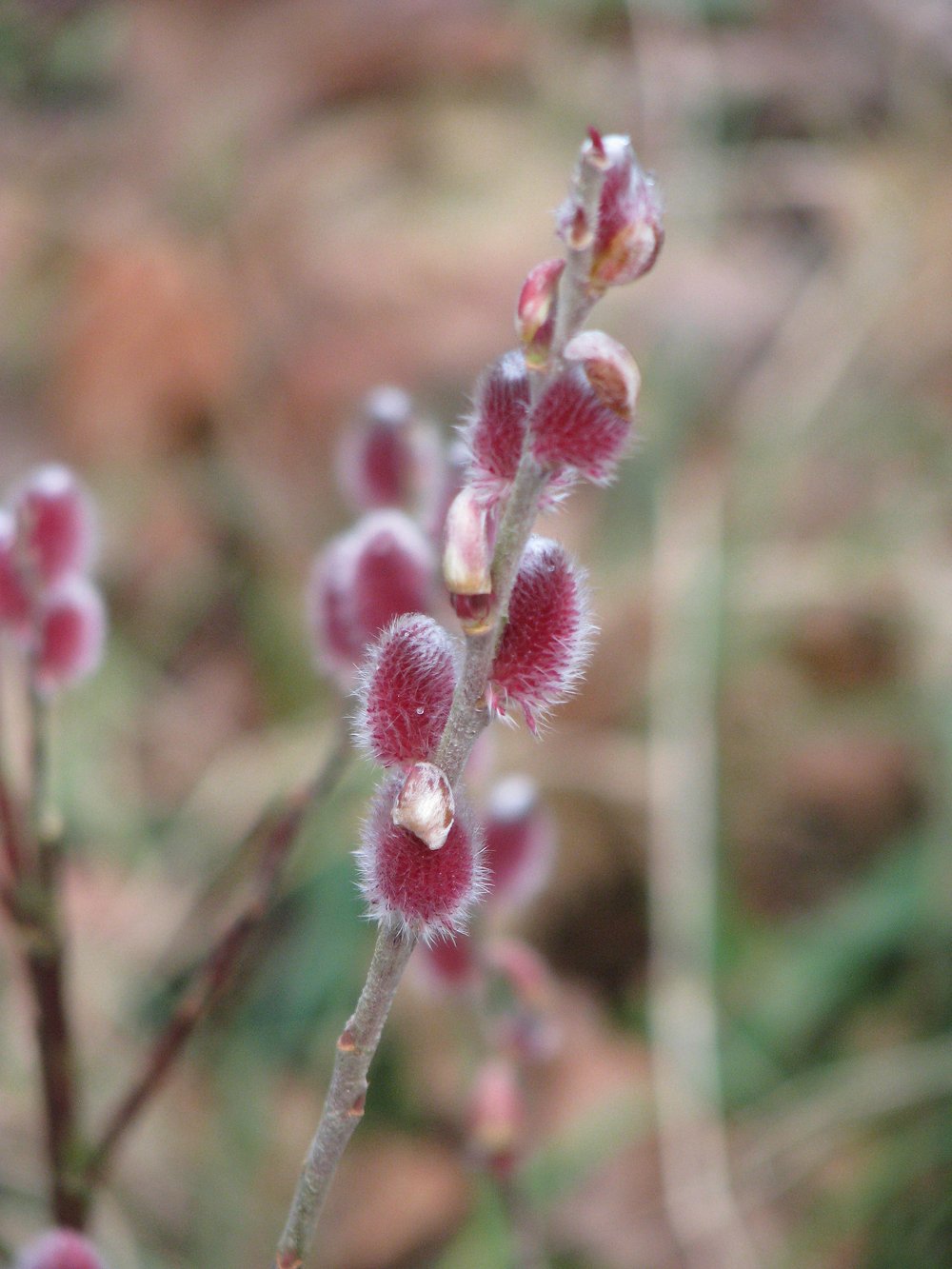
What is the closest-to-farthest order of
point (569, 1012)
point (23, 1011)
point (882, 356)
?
point (23, 1011) → point (569, 1012) → point (882, 356)

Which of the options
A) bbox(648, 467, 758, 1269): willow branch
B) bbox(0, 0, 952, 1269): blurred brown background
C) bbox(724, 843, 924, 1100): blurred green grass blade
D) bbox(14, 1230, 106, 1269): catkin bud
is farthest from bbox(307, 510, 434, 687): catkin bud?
bbox(724, 843, 924, 1100): blurred green grass blade

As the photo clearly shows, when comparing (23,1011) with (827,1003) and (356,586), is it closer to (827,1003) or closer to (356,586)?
(827,1003)

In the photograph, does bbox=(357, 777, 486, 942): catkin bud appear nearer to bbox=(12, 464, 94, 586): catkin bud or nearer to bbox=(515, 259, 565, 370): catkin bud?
bbox=(515, 259, 565, 370): catkin bud

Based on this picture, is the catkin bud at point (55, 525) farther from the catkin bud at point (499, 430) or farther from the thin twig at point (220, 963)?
the catkin bud at point (499, 430)

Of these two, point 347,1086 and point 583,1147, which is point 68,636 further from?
point 583,1147

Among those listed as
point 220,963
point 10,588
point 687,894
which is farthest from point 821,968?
point 10,588

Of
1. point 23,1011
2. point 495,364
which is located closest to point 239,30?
point 23,1011

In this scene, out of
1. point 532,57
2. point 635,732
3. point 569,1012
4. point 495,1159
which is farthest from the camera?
point 532,57
